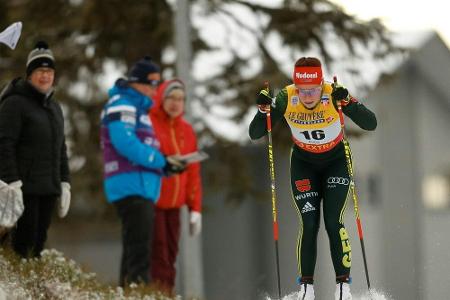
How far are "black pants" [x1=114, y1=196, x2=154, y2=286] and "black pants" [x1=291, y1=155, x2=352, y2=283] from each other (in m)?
1.70

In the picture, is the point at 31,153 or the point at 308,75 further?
the point at 31,153

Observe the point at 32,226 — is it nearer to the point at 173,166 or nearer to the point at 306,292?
the point at 173,166

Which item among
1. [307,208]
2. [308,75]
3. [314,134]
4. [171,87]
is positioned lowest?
[307,208]

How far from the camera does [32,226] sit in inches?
310

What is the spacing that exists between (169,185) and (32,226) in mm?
1568

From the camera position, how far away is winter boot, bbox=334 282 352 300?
7039 mm

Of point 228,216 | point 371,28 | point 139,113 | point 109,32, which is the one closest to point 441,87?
point 228,216

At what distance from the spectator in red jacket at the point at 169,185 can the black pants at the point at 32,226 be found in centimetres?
122

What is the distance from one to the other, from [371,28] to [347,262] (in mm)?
11905

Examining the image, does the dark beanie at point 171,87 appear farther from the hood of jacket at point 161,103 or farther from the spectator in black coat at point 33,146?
the spectator in black coat at point 33,146

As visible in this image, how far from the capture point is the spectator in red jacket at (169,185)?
8953 millimetres

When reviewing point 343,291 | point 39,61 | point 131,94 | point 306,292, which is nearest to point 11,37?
point 39,61

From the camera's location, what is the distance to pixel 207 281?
2669 cm

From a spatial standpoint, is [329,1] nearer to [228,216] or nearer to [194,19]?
[194,19]
